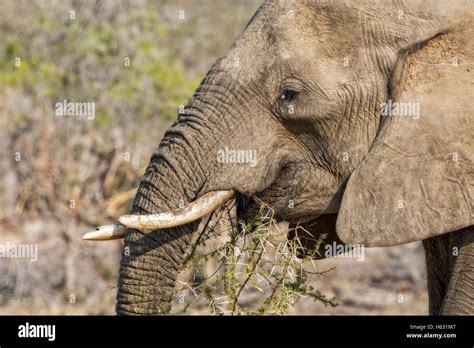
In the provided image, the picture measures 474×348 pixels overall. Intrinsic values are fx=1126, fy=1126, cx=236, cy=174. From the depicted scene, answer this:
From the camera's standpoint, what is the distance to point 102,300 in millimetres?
9312

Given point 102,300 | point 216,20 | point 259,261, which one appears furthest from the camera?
point 216,20

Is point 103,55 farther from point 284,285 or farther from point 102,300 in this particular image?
point 284,285

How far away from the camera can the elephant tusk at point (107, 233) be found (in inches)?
174

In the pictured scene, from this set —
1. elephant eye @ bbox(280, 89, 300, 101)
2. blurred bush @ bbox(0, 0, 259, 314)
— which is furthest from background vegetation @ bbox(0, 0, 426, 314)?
elephant eye @ bbox(280, 89, 300, 101)

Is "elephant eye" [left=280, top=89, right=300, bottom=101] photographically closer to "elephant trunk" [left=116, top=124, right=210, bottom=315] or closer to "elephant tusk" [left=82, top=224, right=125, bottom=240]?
"elephant trunk" [left=116, top=124, right=210, bottom=315]

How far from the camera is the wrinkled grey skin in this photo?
4.35 m

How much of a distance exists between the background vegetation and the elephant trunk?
404 centimetres

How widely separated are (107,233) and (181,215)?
33 centimetres

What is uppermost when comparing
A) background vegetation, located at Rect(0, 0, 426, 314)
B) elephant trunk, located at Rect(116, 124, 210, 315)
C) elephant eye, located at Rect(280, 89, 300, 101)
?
background vegetation, located at Rect(0, 0, 426, 314)

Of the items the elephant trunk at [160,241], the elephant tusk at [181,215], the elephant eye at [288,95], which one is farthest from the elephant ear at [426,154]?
the elephant trunk at [160,241]

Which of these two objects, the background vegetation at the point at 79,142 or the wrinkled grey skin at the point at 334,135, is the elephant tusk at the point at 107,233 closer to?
the wrinkled grey skin at the point at 334,135

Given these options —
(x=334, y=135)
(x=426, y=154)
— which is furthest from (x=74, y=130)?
(x=426, y=154)

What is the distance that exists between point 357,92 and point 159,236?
3.18ft
